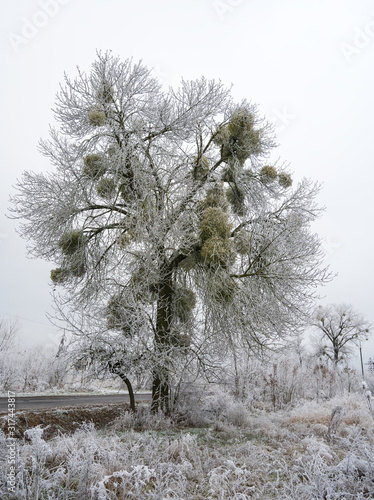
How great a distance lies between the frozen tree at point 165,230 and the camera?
6480 millimetres

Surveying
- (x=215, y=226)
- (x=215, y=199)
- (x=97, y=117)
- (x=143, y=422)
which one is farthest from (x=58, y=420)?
(x=97, y=117)

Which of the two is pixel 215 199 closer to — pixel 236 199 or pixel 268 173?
pixel 268 173

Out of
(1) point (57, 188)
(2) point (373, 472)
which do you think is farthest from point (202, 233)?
(2) point (373, 472)

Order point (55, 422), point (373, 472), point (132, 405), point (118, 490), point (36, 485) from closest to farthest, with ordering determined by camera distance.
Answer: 1. point (36, 485)
2. point (118, 490)
3. point (373, 472)
4. point (55, 422)
5. point (132, 405)

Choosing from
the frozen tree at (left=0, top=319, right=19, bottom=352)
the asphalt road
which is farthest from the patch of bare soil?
the frozen tree at (left=0, top=319, right=19, bottom=352)

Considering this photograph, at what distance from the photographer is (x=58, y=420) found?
6590 millimetres

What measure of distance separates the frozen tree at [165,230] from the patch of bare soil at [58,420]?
1352mm

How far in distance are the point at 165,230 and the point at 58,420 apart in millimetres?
4588

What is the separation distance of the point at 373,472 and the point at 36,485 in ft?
11.3

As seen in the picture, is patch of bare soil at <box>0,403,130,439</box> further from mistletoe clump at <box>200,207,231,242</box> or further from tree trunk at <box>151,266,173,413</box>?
mistletoe clump at <box>200,207,231,242</box>

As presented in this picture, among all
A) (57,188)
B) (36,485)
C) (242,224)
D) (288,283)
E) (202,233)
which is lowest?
(36,485)

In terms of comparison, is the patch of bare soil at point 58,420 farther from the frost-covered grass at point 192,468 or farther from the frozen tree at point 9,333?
the frozen tree at point 9,333

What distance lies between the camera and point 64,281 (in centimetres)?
824

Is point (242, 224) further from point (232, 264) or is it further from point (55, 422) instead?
point (55, 422)
